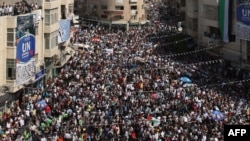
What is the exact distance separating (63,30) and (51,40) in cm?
455

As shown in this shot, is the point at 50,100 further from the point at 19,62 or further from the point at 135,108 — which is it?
the point at 135,108

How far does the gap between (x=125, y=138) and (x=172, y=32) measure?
48.4m

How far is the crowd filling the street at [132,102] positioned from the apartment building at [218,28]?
61.9 inches

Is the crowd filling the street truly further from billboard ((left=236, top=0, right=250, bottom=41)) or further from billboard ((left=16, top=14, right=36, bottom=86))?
billboard ((left=236, top=0, right=250, bottom=41))

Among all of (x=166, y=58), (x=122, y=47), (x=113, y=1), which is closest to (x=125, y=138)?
(x=166, y=58)

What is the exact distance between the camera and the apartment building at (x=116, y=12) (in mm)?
89125

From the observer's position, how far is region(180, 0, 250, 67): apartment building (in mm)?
47991

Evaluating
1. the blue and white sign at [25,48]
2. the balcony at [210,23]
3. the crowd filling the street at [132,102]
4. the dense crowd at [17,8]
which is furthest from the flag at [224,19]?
the blue and white sign at [25,48]

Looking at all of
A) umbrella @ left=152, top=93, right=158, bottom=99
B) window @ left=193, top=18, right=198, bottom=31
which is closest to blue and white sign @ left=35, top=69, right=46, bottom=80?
umbrella @ left=152, top=93, right=158, bottom=99

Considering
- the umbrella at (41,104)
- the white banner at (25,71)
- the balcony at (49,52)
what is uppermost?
the balcony at (49,52)

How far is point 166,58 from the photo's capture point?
180 ft

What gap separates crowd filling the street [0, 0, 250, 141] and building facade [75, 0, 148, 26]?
123 ft

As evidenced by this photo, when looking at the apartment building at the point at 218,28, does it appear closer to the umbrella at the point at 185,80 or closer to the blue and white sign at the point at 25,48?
the umbrella at the point at 185,80

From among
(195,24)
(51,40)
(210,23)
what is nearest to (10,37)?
(51,40)
